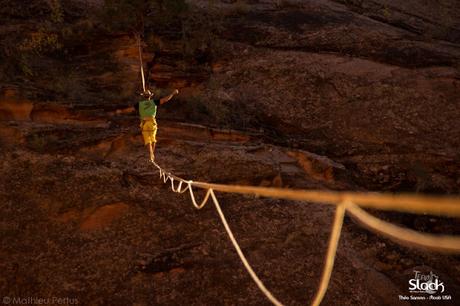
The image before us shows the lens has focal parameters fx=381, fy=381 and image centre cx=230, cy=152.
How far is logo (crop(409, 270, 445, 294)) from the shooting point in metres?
5.65

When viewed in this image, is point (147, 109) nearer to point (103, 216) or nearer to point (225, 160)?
point (225, 160)

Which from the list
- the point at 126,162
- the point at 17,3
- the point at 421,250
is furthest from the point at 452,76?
the point at 17,3

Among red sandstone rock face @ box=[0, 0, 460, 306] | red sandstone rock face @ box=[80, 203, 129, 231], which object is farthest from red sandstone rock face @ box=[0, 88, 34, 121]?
red sandstone rock face @ box=[80, 203, 129, 231]

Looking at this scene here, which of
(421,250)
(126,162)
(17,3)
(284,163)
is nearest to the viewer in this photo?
(421,250)

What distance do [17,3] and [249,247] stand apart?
39.8 feet

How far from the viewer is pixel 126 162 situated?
6.91 metres

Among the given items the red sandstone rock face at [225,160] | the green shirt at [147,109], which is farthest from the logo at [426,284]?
the green shirt at [147,109]

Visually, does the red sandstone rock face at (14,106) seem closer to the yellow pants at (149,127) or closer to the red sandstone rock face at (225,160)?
the red sandstone rock face at (225,160)

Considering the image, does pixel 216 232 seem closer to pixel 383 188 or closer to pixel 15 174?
pixel 15 174

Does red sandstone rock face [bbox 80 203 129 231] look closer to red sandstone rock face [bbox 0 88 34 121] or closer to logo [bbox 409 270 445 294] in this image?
red sandstone rock face [bbox 0 88 34 121]

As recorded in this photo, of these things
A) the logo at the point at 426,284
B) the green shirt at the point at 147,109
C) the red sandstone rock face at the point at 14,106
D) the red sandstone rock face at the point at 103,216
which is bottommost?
the logo at the point at 426,284

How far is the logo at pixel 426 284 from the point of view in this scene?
5648mm

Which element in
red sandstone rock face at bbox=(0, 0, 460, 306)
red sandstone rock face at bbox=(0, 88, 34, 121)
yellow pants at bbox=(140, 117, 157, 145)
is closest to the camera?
red sandstone rock face at bbox=(0, 0, 460, 306)

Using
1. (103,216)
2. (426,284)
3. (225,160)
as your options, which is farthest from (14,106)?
(426,284)
